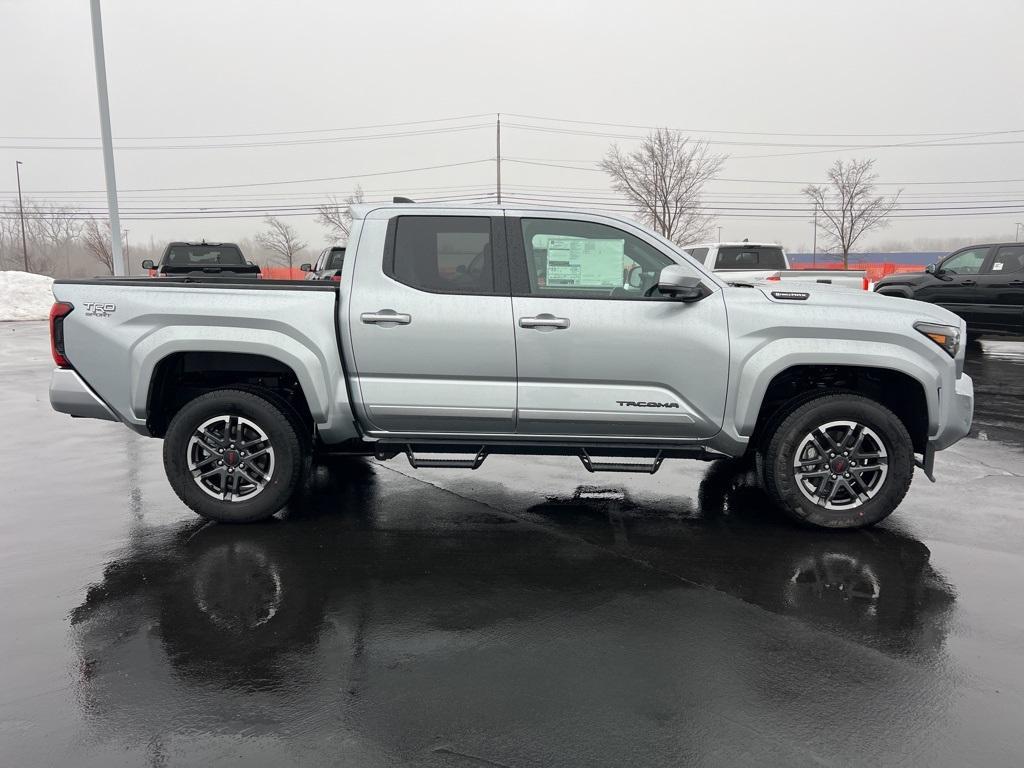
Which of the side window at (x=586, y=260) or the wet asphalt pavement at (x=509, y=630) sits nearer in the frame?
the wet asphalt pavement at (x=509, y=630)

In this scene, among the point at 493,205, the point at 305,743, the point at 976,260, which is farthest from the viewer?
the point at 976,260

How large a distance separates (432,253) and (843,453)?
118 inches

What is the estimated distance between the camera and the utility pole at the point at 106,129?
14.0m

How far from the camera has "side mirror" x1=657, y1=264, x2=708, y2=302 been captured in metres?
4.49

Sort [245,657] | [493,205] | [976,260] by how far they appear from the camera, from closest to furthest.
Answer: [245,657] < [493,205] < [976,260]

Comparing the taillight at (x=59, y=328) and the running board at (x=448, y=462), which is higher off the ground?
the taillight at (x=59, y=328)

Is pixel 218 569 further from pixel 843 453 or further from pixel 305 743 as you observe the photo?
pixel 843 453

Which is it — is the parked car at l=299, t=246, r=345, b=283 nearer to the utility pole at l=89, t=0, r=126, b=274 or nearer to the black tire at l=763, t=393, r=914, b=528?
the utility pole at l=89, t=0, r=126, b=274

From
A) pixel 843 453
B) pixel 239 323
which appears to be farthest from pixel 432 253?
pixel 843 453

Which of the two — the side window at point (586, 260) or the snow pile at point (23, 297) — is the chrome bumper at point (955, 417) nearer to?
the side window at point (586, 260)

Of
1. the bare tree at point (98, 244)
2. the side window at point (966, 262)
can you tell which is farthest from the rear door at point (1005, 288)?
the bare tree at point (98, 244)

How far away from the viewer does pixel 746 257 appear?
1527cm

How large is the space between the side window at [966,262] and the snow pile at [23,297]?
26.9 metres

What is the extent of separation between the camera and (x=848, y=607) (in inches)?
148
